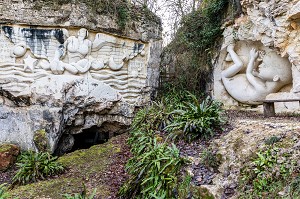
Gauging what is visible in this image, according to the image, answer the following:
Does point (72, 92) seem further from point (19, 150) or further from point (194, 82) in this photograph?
point (194, 82)

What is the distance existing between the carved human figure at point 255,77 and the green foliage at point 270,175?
3993mm

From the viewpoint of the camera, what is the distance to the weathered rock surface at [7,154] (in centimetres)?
595

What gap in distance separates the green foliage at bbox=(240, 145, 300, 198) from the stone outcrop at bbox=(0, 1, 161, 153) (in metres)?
4.76

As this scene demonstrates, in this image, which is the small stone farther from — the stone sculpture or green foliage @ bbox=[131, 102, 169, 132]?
the stone sculpture

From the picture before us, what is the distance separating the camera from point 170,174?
4.05m

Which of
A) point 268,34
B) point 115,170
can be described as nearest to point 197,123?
point 115,170

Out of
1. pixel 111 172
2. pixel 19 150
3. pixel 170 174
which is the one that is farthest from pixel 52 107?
pixel 170 174

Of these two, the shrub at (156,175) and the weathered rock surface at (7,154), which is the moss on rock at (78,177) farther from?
the weathered rock surface at (7,154)

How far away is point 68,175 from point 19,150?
1614 mm

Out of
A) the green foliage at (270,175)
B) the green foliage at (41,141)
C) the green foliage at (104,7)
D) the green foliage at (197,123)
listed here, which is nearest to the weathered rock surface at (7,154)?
the green foliage at (41,141)

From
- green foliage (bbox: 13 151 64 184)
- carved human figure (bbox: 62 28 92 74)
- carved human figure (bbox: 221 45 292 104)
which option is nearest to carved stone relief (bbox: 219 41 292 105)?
carved human figure (bbox: 221 45 292 104)

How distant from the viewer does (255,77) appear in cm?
745

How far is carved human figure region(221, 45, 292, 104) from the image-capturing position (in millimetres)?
6887

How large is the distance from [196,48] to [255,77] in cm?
228
